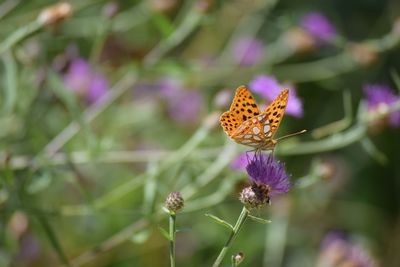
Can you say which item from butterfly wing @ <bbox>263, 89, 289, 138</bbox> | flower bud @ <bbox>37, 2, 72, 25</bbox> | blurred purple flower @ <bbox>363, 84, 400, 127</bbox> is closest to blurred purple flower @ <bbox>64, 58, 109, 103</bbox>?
flower bud @ <bbox>37, 2, 72, 25</bbox>

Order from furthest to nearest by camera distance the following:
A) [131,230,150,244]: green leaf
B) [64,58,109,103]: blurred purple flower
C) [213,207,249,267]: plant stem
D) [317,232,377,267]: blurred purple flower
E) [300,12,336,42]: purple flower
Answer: [300,12,336,42]: purple flower, [64,58,109,103]: blurred purple flower, [317,232,377,267]: blurred purple flower, [131,230,150,244]: green leaf, [213,207,249,267]: plant stem

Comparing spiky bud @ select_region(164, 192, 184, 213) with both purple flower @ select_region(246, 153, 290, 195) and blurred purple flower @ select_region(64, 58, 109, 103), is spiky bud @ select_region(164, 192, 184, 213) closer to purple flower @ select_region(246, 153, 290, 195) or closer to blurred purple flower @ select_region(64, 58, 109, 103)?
purple flower @ select_region(246, 153, 290, 195)

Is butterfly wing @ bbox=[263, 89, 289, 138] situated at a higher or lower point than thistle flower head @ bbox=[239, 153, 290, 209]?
higher

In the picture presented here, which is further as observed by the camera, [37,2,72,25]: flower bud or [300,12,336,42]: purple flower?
[300,12,336,42]: purple flower

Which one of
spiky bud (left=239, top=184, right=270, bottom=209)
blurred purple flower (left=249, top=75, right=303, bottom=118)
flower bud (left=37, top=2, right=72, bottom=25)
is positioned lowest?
spiky bud (left=239, top=184, right=270, bottom=209)

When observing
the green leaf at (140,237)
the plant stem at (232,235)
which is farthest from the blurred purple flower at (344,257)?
the plant stem at (232,235)

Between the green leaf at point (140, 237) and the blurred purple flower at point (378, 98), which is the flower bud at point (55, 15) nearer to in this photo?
the green leaf at point (140, 237)

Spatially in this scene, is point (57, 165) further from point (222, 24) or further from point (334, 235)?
point (222, 24)
